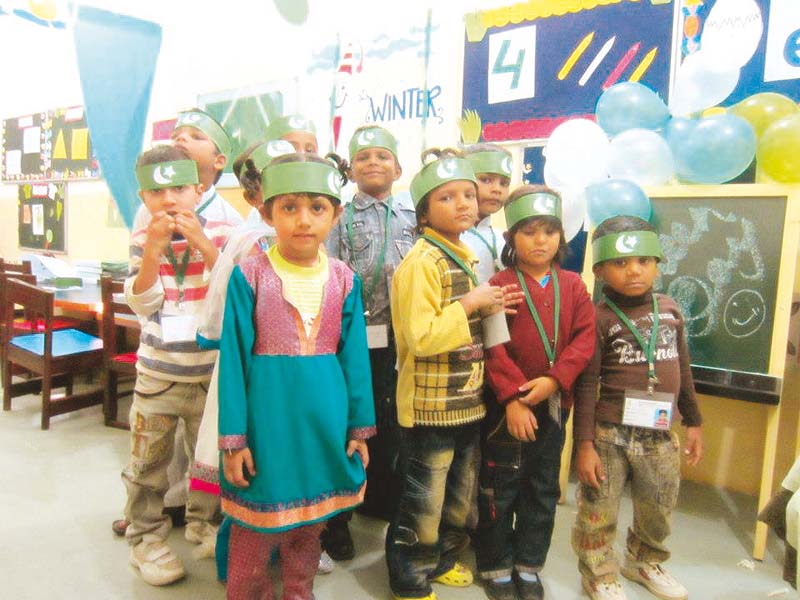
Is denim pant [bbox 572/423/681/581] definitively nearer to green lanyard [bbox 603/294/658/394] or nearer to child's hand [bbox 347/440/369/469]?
green lanyard [bbox 603/294/658/394]

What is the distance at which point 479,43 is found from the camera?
10.0ft

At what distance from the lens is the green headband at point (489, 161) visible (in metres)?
1.89

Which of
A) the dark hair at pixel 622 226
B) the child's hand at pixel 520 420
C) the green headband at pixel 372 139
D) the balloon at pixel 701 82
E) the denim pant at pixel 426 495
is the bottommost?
the denim pant at pixel 426 495

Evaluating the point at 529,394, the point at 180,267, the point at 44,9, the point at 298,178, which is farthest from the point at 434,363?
the point at 44,9

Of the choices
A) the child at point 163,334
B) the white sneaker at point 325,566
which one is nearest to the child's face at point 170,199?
the child at point 163,334

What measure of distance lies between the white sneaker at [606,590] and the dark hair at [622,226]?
110 centimetres

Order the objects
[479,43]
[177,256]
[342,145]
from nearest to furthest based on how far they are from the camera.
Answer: [177,256] < [479,43] < [342,145]

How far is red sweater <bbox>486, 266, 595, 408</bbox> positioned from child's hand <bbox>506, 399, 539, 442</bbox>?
3 centimetres

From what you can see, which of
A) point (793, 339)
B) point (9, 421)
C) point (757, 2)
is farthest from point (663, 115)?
point (9, 421)

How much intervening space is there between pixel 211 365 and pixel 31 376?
3.02 m

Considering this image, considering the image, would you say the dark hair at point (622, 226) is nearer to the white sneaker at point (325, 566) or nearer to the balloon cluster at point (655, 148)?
the balloon cluster at point (655, 148)

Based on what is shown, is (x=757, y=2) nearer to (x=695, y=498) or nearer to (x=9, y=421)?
(x=695, y=498)

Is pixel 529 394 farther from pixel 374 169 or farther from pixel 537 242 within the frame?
pixel 374 169

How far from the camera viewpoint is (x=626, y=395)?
5.49 ft
